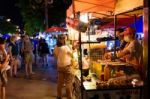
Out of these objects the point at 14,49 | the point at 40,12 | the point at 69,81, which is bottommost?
the point at 69,81

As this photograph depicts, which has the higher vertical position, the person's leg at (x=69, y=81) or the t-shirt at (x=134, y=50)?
the t-shirt at (x=134, y=50)

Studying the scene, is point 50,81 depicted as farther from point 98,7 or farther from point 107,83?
point 107,83

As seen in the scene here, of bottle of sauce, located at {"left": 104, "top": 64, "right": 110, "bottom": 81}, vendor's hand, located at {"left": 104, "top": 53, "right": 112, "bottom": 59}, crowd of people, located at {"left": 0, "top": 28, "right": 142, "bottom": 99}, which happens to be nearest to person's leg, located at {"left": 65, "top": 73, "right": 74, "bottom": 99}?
crowd of people, located at {"left": 0, "top": 28, "right": 142, "bottom": 99}

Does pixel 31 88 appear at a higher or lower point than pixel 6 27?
lower

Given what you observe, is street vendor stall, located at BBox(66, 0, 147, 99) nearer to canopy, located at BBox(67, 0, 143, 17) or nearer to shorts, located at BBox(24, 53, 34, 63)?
canopy, located at BBox(67, 0, 143, 17)

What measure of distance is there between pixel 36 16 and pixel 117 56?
3642 cm

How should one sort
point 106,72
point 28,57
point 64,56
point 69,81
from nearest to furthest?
point 106,72 → point 64,56 → point 69,81 → point 28,57

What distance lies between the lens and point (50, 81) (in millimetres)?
15445

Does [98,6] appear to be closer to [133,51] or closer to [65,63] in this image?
[133,51]

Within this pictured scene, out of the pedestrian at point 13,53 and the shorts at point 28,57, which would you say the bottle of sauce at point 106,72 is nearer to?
the pedestrian at point 13,53

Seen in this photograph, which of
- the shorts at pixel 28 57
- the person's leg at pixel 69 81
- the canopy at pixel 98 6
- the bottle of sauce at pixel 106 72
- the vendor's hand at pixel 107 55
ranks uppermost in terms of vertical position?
the canopy at pixel 98 6

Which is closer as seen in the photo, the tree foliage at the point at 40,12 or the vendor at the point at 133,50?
the vendor at the point at 133,50

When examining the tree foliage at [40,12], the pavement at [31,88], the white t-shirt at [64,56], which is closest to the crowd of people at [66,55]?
the white t-shirt at [64,56]

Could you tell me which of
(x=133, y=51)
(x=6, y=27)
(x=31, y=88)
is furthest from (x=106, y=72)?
(x=6, y=27)
